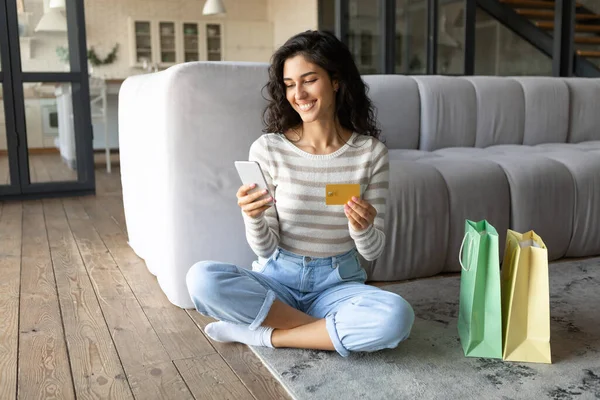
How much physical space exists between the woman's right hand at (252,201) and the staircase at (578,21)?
180 inches

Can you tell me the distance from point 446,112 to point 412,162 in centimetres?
59

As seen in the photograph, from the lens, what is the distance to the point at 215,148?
169cm

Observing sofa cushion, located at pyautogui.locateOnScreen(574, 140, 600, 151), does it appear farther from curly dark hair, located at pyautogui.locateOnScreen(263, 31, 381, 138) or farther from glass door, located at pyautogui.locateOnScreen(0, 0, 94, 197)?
glass door, located at pyautogui.locateOnScreen(0, 0, 94, 197)

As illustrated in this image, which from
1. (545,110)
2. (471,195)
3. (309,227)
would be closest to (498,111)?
(545,110)

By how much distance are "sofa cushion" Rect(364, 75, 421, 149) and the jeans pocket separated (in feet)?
3.01

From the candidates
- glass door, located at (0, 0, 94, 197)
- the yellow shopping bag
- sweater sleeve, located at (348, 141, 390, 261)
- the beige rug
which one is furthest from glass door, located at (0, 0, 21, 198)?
the yellow shopping bag

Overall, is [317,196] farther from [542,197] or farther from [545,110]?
[545,110]

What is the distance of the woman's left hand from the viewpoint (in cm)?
127

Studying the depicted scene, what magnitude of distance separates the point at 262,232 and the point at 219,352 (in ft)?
1.03

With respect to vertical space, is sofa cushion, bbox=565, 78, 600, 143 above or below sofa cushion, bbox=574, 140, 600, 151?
above

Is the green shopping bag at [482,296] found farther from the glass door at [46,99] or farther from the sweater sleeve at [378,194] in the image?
the glass door at [46,99]

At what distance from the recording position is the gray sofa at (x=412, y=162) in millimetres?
1684

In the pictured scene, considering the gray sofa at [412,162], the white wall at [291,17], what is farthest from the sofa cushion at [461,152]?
the white wall at [291,17]

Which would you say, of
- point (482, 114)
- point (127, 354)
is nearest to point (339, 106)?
point (127, 354)
